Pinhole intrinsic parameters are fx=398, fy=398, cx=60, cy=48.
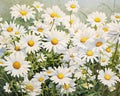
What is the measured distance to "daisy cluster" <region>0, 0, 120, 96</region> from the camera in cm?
85

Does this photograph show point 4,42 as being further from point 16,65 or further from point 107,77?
point 107,77

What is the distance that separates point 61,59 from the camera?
96 cm

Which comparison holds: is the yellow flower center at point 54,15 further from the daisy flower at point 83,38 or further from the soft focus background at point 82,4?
the soft focus background at point 82,4

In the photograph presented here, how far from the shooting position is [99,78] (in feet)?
3.09

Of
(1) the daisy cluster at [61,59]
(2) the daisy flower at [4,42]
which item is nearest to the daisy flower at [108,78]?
(1) the daisy cluster at [61,59]

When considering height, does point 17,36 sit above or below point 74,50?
above

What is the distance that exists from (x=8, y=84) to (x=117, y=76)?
28 centimetres

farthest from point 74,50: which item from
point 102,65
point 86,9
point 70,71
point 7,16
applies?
point 86,9

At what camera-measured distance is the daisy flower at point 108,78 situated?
0.94 meters

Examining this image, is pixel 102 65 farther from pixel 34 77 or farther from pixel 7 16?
pixel 7 16

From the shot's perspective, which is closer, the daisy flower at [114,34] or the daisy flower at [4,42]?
Answer: the daisy flower at [114,34]

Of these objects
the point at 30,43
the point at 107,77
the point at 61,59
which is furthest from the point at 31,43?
the point at 107,77

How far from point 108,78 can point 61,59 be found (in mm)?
123

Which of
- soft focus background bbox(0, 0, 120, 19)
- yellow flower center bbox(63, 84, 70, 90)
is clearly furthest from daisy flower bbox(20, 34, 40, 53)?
soft focus background bbox(0, 0, 120, 19)
